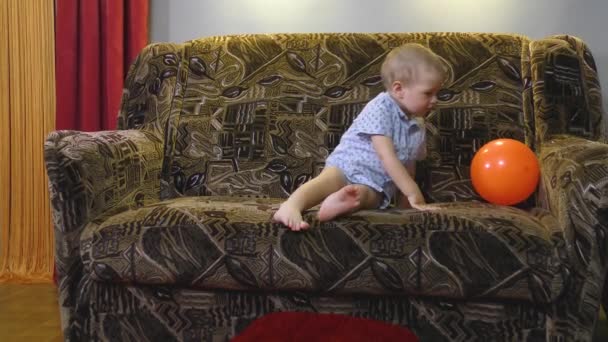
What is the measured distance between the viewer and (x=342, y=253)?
5.52ft

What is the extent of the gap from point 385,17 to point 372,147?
980 millimetres

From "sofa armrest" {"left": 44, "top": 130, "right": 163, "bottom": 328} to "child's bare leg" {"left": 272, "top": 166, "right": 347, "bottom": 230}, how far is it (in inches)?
21.2

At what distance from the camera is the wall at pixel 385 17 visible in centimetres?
279

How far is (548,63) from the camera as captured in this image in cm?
238

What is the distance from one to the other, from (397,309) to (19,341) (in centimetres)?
130

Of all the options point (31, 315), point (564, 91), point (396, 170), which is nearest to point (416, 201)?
point (396, 170)

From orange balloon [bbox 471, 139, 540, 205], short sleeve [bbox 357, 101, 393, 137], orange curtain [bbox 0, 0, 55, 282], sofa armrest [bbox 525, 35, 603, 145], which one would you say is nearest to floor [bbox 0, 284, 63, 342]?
orange curtain [bbox 0, 0, 55, 282]

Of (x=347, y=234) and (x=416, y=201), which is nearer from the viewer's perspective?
(x=347, y=234)

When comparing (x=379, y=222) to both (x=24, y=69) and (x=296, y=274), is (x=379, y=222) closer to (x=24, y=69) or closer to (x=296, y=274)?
(x=296, y=274)

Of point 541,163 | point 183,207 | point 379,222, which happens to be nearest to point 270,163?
point 183,207

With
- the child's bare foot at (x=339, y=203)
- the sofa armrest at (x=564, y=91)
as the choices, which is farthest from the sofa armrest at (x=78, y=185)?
the sofa armrest at (x=564, y=91)

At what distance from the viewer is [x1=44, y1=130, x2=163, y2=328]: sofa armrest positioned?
184 centimetres

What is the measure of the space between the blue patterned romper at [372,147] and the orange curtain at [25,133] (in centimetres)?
158

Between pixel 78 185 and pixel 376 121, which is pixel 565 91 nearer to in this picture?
pixel 376 121
